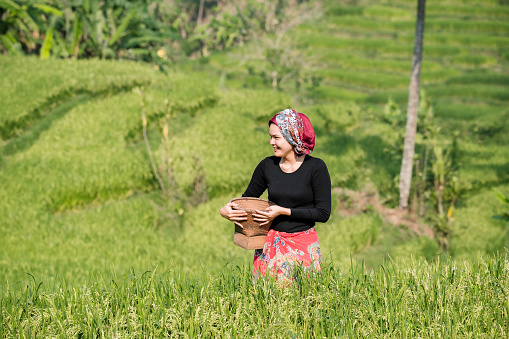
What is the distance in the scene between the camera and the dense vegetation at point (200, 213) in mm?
2721

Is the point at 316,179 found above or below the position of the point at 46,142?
above

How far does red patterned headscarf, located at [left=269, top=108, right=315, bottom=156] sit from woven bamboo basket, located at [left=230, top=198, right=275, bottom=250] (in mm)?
356

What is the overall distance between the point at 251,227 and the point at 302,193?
340mm

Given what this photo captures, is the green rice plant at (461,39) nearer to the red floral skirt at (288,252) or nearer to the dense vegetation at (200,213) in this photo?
the dense vegetation at (200,213)

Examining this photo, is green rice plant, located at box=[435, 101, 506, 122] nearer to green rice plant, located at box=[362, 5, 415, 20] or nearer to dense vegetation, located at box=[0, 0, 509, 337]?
dense vegetation, located at box=[0, 0, 509, 337]

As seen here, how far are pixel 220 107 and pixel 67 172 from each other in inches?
157

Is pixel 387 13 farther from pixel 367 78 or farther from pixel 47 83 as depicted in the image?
pixel 47 83

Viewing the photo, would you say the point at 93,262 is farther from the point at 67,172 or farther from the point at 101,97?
the point at 101,97

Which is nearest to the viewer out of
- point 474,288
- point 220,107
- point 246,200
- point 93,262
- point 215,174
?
point 246,200

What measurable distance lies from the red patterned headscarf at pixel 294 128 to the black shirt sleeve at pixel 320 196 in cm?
17

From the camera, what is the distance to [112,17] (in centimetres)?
1180

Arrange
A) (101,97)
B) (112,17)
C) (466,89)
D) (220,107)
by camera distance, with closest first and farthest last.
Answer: (101,97) < (220,107) < (112,17) < (466,89)

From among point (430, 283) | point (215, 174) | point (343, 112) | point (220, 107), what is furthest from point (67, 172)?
point (343, 112)

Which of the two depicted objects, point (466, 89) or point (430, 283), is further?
point (466, 89)
